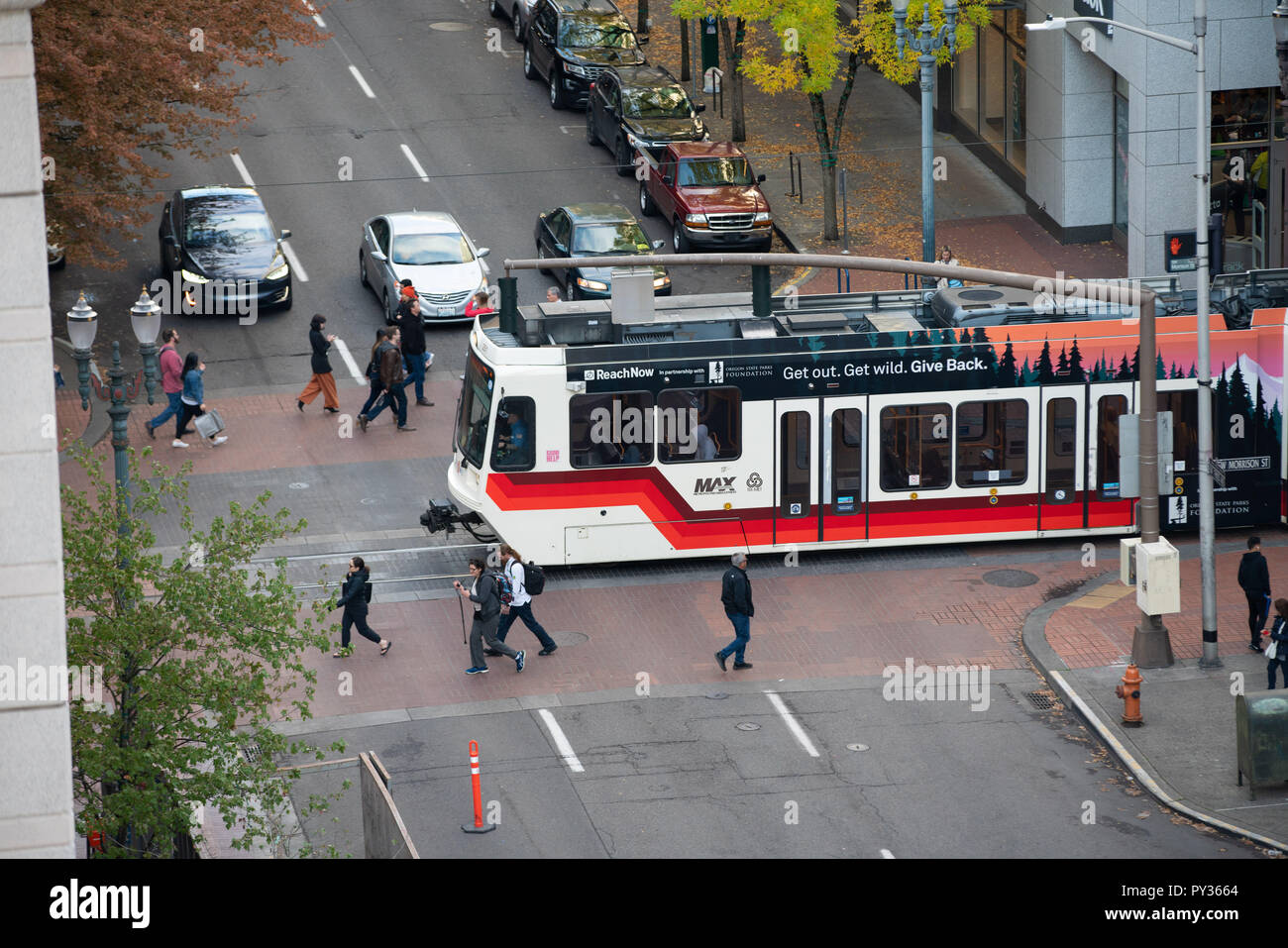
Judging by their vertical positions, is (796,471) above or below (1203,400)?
below

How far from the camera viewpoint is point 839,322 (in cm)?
2480

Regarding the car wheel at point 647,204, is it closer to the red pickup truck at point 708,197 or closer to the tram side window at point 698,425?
the red pickup truck at point 708,197

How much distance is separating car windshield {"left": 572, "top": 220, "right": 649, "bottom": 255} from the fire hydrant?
15.6 metres

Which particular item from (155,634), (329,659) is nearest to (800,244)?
(329,659)

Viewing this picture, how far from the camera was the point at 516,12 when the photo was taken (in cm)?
4706

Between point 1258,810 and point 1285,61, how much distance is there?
951 centimetres

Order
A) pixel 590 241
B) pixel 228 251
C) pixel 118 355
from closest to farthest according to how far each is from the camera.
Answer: pixel 118 355 → pixel 590 241 → pixel 228 251

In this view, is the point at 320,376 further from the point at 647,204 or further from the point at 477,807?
the point at 477,807

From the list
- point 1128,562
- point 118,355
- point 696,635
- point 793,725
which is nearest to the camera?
point 118,355

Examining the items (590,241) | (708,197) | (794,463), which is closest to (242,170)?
(590,241)

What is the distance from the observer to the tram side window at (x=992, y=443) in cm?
2430

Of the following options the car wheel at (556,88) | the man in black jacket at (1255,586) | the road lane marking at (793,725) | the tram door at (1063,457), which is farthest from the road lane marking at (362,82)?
the man in black jacket at (1255,586)

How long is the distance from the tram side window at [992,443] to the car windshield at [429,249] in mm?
12004

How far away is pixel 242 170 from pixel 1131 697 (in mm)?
26164
